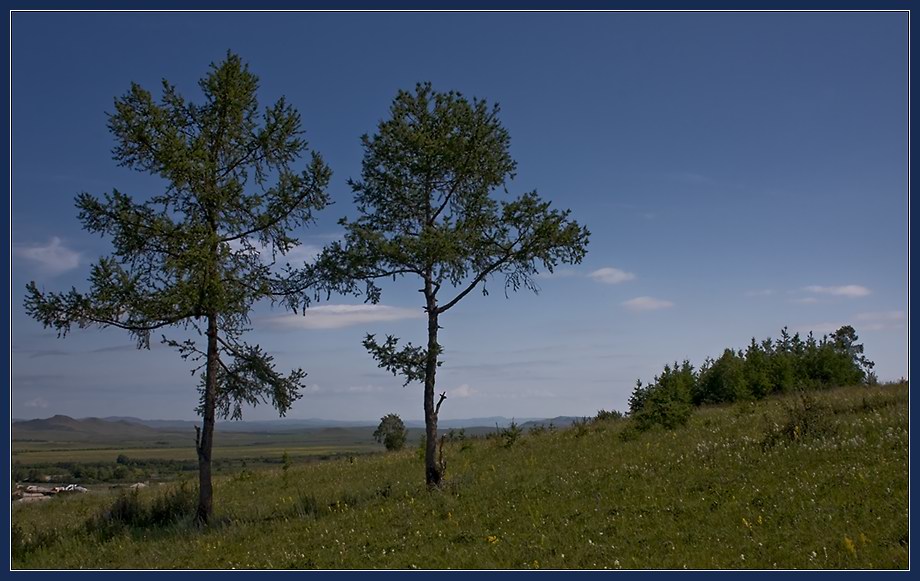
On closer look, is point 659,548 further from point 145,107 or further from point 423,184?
point 145,107

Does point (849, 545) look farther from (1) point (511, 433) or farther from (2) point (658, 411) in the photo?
(1) point (511, 433)

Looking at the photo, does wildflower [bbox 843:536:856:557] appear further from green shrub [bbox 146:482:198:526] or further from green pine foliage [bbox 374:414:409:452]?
green pine foliage [bbox 374:414:409:452]

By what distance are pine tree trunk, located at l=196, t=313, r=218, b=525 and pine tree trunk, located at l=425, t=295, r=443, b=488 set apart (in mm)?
5477

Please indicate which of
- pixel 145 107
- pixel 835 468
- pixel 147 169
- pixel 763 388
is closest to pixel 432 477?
pixel 835 468

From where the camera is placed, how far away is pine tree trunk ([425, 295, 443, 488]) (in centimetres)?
1680

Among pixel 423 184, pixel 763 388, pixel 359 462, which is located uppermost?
pixel 423 184

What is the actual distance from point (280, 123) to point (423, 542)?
37.0 ft

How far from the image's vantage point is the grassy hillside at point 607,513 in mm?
9852

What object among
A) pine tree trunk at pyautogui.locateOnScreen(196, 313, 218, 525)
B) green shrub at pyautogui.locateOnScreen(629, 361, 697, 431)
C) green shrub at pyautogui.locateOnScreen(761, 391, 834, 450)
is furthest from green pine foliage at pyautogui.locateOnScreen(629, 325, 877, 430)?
pine tree trunk at pyautogui.locateOnScreen(196, 313, 218, 525)

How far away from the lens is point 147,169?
16797mm

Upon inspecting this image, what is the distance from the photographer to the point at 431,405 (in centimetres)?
1712

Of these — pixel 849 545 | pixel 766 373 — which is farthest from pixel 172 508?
pixel 766 373

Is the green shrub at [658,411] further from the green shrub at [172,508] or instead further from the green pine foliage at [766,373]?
the green shrub at [172,508]

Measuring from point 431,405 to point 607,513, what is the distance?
6.20 metres
